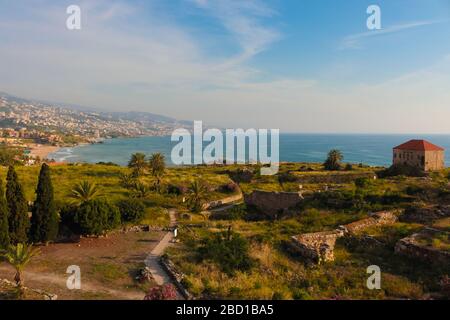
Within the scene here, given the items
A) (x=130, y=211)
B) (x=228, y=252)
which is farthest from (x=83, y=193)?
(x=228, y=252)

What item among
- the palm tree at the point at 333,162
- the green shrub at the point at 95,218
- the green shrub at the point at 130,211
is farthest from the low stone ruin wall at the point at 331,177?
the green shrub at the point at 95,218

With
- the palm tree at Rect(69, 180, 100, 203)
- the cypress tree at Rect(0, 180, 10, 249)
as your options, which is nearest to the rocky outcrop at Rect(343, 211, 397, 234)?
the palm tree at Rect(69, 180, 100, 203)

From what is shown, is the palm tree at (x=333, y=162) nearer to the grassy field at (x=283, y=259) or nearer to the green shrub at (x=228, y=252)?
the grassy field at (x=283, y=259)

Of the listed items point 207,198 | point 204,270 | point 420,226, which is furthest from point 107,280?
point 207,198

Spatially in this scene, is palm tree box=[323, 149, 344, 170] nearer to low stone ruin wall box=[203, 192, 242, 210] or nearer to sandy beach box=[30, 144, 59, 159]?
low stone ruin wall box=[203, 192, 242, 210]

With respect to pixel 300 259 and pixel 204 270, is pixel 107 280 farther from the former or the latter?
pixel 300 259

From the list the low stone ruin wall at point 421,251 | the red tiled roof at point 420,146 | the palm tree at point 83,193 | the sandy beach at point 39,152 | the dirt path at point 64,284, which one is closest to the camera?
the dirt path at point 64,284
